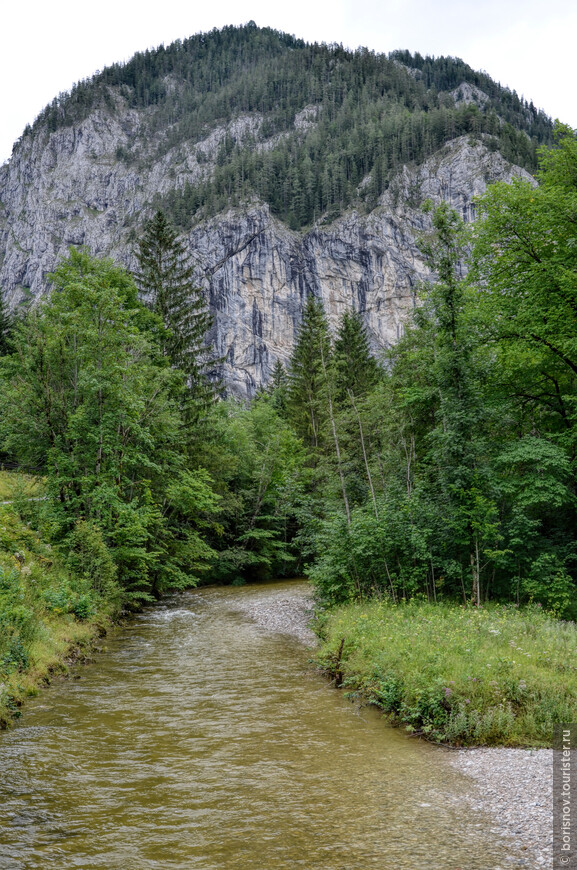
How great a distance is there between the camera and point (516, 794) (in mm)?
6441

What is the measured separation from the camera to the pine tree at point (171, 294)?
101 feet

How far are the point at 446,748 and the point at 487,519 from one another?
8235 mm

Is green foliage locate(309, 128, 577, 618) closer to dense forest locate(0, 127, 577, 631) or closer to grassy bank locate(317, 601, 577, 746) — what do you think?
dense forest locate(0, 127, 577, 631)

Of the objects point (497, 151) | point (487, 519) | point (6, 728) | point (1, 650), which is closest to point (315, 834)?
point (6, 728)

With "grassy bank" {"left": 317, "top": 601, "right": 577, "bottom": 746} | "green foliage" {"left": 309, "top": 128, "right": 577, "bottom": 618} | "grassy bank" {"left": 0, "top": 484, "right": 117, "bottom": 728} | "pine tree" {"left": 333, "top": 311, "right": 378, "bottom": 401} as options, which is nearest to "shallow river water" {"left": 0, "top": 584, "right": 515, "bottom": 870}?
"grassy bank" {"left": 317, "top": 601, "right": 577, "bottom": 746}

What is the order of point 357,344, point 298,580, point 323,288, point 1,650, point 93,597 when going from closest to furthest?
1. point 1,650
2. point 93,597
3. point 298,580
4. point 357,344
5. point 323,288

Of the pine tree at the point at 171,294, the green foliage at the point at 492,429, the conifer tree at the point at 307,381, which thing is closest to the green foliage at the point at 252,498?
the conifer tree at the point at 307,381

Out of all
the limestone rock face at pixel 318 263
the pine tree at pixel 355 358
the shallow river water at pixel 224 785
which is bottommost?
the shallow river water at pixel 224 785

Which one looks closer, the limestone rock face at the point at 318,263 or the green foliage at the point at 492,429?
the green foliage at the point at 492,429

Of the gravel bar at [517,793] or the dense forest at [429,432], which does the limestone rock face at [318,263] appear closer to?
the dense forest at [429,432]

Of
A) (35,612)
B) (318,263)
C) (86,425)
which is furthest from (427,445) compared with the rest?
(318,263)

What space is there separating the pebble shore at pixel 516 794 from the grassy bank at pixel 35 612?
25.4 ft

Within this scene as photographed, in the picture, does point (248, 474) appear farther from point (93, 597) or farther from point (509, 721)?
point (509, 721)

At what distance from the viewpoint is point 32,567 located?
1526 centimetres
